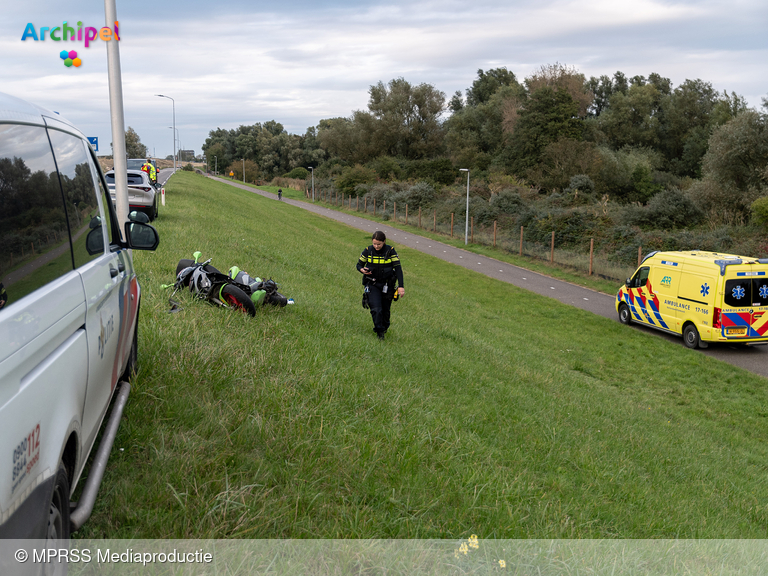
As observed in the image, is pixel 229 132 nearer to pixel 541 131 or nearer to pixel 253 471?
pixel 541 131

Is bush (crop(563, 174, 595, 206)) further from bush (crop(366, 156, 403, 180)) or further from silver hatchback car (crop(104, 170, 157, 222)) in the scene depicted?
bush (crop(366, 156, 403, 180))

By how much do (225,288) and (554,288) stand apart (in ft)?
59.7

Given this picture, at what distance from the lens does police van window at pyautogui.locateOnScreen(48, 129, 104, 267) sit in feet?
9.66

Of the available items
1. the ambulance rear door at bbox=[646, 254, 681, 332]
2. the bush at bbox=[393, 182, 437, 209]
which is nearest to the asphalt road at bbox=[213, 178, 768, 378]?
the ambulance rear door at bbox=[646, 254, 681, 332]

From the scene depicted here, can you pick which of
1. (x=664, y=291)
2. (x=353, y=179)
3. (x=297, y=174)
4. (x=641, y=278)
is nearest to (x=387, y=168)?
(x=353, y=179)

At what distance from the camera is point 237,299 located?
7.88 m

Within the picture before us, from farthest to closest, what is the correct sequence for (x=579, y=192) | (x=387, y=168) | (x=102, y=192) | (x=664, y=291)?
(x=387, y=168) → (x=579, y=192) → (x=664, y=291) → (x=102, y=192)

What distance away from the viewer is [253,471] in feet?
12.5

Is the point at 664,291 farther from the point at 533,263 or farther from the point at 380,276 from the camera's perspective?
the point at 533,263

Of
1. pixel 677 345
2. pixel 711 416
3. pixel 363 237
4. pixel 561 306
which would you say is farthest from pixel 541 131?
pixel 711 416

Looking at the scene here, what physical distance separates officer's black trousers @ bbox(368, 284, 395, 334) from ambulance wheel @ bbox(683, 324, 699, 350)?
9679mm

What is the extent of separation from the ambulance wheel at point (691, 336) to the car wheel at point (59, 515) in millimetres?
15411

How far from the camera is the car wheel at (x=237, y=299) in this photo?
784 cm

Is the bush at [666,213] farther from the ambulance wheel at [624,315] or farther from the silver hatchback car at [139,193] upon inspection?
the silver hatchback car at [139,193]
